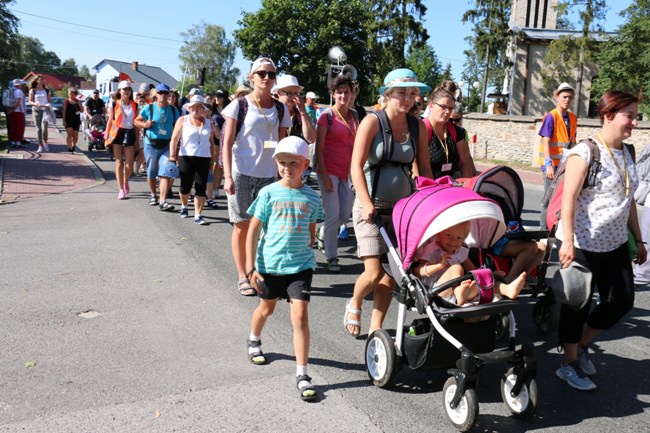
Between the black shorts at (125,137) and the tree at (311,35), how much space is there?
45592 mm

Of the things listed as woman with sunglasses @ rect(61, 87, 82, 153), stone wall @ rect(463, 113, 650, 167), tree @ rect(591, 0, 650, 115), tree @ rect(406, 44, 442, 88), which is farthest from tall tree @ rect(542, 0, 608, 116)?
tree @ rect(406, 44, 442, 88)

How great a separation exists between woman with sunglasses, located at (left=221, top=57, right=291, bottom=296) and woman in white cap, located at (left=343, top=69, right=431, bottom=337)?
54.7 inches

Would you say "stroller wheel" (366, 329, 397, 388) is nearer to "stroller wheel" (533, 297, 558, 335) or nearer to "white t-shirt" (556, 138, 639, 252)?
"white t-shirt" (556, 138, 639, 252)

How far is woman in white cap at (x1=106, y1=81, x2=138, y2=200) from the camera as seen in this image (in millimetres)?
10750

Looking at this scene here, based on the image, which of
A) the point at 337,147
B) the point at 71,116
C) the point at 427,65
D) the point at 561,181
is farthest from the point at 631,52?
the point at 427,65

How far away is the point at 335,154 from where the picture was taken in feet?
22.1

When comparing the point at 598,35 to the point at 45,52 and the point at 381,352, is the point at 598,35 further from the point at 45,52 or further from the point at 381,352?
the point at 45,52

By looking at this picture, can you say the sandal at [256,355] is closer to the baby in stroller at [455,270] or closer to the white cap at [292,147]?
the baby in stroller at [455,270]

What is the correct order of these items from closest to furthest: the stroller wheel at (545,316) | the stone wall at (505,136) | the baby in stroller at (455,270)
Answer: the baby in stroller at (455,270) < the stroller wheel at (545,316) < the stone wall at (505,136)

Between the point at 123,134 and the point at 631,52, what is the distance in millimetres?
32373

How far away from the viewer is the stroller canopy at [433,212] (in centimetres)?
374

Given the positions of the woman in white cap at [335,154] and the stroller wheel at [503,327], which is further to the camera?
the woman in white cap at [335,154]

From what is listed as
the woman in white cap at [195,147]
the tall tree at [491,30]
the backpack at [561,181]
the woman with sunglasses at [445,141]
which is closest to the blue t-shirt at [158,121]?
the woman in white cap at [195,147]

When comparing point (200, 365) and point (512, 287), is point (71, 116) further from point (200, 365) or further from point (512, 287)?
point (512, 287)
